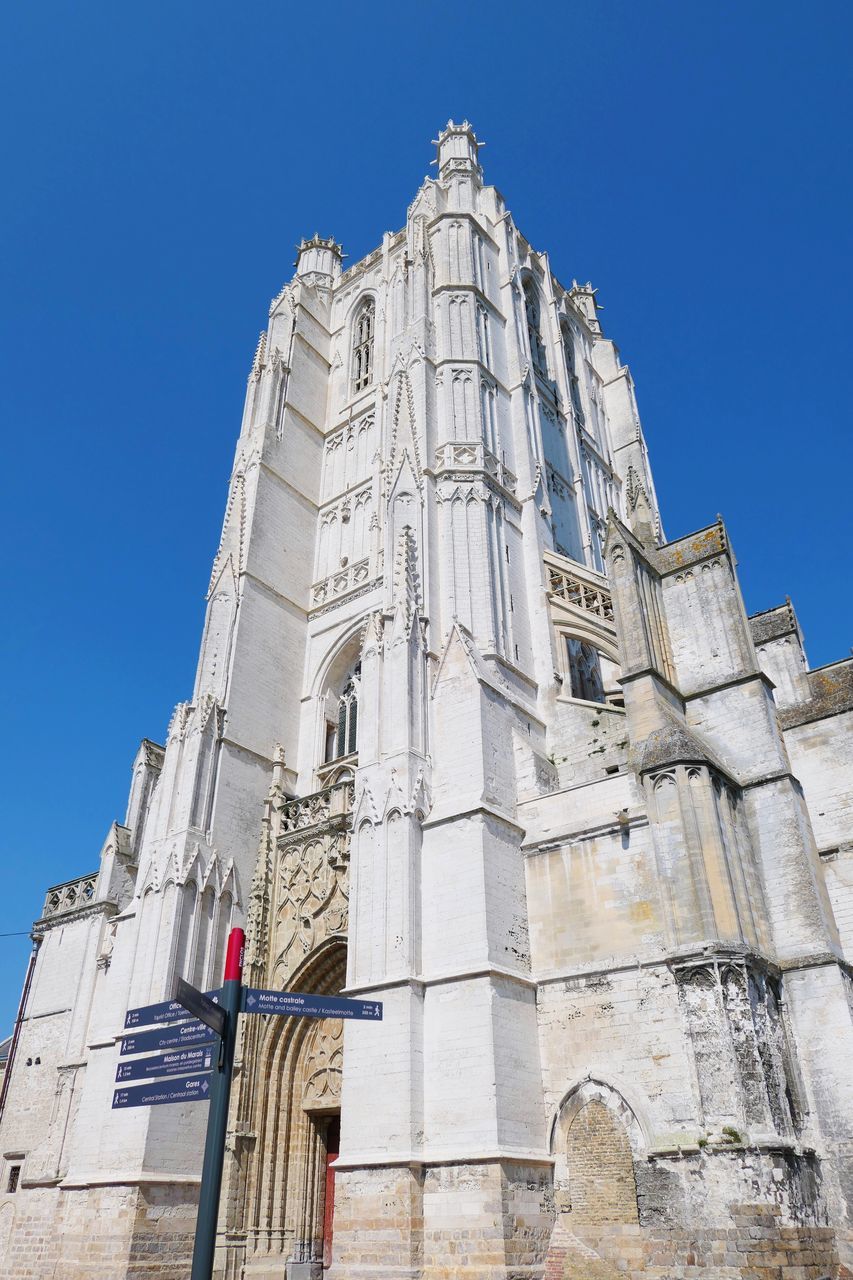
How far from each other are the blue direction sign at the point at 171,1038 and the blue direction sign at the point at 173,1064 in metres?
0.06

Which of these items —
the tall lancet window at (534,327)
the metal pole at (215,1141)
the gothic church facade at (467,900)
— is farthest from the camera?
the tall lancet window at (534,327)

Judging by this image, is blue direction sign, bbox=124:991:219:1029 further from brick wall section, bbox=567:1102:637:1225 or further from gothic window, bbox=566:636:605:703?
gothic window, bbox=566:636:605:703

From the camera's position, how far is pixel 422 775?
1533cm

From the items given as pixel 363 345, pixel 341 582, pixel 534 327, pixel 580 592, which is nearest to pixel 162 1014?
pixel 580 592

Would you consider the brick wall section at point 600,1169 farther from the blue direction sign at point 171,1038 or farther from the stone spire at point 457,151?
the stone spire at point 457,151

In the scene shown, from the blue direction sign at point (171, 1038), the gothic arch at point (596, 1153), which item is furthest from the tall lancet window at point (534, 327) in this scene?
the blue direction sign at point (171, 1038)

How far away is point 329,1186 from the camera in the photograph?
15.9 metres

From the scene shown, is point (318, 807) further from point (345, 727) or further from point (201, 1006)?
point (201, 1006)

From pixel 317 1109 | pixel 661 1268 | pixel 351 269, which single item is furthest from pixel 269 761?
pixel 351 269

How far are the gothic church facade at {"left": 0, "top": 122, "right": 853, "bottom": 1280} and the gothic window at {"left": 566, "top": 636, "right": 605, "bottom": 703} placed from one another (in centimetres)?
9

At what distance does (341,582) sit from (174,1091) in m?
16.4

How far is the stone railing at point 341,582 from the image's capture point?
2231 cm

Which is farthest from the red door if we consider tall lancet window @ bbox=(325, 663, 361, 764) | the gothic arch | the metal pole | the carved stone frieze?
the metal pole

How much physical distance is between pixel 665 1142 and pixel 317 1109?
6798mm
